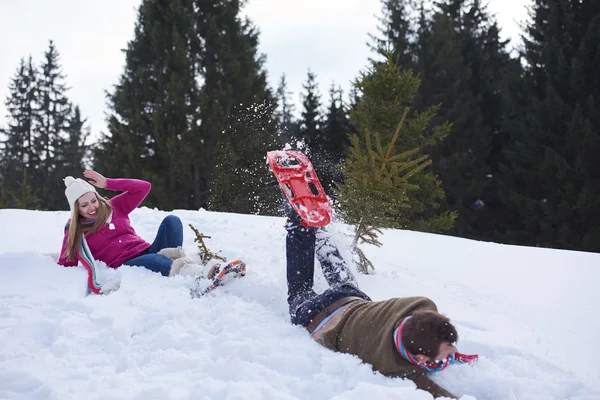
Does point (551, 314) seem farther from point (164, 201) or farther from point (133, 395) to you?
point (164, 201)

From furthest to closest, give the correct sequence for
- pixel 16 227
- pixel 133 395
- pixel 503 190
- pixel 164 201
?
pixel 503 190, pixel 164 201, pixel 16 227, pixel 133 395

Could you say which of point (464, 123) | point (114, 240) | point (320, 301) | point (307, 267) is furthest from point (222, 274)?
point (464, 123)

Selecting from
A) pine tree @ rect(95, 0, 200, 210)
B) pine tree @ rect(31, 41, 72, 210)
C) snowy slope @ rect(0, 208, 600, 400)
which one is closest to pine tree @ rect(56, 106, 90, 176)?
pine tree @ rect(31, 41, 72, 210)

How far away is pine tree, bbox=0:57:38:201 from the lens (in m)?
24.5

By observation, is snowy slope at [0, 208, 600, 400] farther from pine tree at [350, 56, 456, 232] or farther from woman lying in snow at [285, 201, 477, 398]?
pine tree at [350, 56, 456, 232]

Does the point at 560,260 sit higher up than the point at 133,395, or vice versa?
the point at 560,260

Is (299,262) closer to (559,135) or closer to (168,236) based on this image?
(168,236)

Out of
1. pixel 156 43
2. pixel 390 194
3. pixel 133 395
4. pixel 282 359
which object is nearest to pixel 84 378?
pixel 133 395

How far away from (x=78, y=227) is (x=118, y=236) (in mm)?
380

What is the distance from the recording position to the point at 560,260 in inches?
206

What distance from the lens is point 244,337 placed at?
2.65 metres

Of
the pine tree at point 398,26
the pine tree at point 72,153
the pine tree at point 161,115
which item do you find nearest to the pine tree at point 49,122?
the pine tree at point 72,153

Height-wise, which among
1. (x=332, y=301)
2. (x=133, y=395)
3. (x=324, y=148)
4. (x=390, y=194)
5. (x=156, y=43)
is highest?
(x=156, y=43)

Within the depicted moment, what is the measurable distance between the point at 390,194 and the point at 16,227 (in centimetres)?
437
